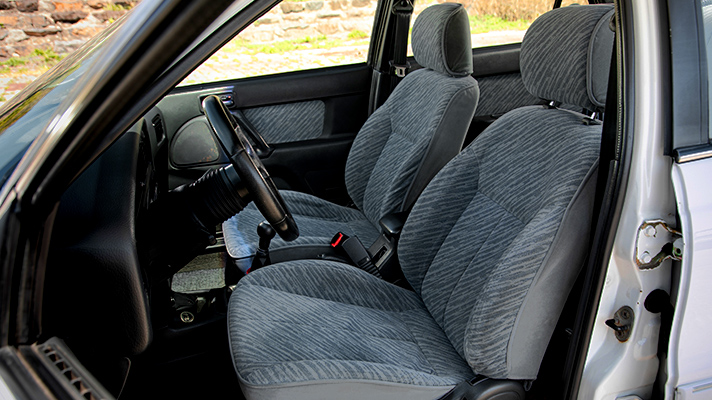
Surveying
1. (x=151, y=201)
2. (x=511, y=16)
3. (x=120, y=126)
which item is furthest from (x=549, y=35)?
(x=511, y=16)

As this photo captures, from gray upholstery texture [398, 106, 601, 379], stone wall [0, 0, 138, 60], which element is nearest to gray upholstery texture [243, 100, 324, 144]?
stone wall [0, 0, 138, 60]

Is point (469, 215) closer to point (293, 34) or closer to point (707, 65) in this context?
point (707, 65)

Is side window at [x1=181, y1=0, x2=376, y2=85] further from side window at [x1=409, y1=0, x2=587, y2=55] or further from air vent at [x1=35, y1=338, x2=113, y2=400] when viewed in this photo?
air vent at [x1=35, y1=338, x2=113, y2=400]

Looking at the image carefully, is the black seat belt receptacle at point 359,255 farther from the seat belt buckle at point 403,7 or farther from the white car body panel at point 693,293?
the seat belt buckle at point 403,7

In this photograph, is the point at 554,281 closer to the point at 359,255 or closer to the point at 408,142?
the point at 359,255

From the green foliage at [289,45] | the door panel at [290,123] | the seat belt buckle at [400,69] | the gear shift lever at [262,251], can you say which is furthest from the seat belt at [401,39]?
the gear shift lever at [262,251]

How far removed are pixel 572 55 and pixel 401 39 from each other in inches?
61.1

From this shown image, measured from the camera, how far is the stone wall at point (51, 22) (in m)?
2.74

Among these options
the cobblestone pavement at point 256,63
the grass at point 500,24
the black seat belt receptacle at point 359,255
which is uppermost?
the cobblestone pavement at point 256,63

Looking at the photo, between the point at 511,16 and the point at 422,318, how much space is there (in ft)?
7.61

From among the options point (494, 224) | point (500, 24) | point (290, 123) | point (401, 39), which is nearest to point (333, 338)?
point (494, 224)

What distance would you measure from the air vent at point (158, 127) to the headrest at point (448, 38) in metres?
1.09

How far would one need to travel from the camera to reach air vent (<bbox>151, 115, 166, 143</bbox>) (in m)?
2.18

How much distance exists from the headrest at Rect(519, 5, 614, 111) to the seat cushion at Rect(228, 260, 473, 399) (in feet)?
2.25
